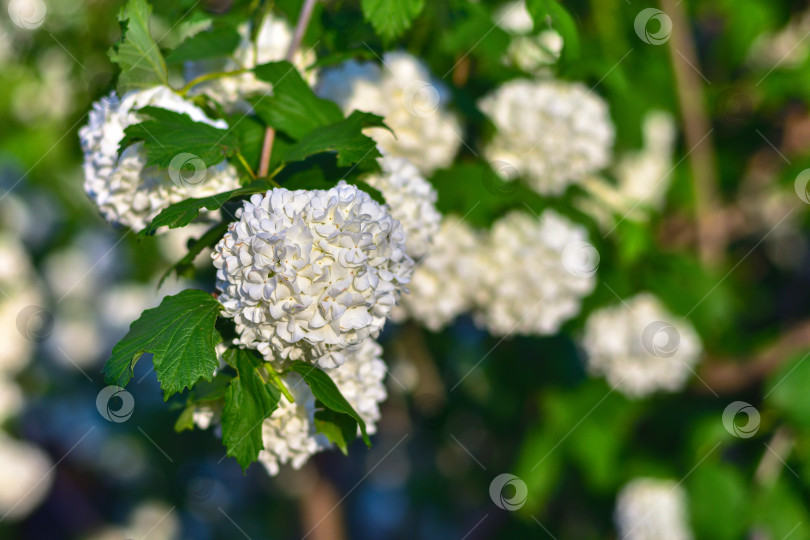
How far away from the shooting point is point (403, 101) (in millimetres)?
1915

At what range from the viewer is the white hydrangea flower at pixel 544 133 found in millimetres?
2107

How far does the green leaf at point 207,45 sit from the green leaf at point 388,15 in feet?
0.97

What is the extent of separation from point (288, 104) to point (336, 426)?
1.98 ft

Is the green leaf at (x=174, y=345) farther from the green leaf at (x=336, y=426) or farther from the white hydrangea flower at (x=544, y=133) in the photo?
the white hydrangea flower at (x=544, y=133)

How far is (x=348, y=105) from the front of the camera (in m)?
1.83

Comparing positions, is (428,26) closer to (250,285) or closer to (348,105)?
(348,105)

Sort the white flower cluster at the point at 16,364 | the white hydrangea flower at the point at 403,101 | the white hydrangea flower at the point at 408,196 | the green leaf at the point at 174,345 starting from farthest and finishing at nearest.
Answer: the white flower cluster at the point at 16,364
the white hydrangea flower at the point at 403,101
the white hydrangea flower at the point at 408,196
the green leaf at the point at 174,345

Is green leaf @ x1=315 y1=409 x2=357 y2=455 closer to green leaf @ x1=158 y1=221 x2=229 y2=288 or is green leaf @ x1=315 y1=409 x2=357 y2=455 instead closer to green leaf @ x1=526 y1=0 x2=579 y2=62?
green leaf @ x1=158 y1=221 x2=229 y2=288

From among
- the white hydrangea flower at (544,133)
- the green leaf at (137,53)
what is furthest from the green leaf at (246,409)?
the white hydrangea flower at (544,133)

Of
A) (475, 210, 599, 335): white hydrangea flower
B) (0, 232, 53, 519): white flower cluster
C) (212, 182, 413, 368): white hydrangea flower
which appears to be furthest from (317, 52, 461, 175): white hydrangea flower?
(0, 232, 53, 519): white flower cluster

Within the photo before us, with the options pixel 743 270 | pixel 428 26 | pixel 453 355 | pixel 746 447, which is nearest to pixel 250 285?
pixel 428 26

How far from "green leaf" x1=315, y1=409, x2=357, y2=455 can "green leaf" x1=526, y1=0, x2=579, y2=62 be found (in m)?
0.84

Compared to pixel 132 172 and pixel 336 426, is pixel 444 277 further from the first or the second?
pixel 132 172

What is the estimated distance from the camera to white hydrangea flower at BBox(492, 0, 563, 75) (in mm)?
2082
